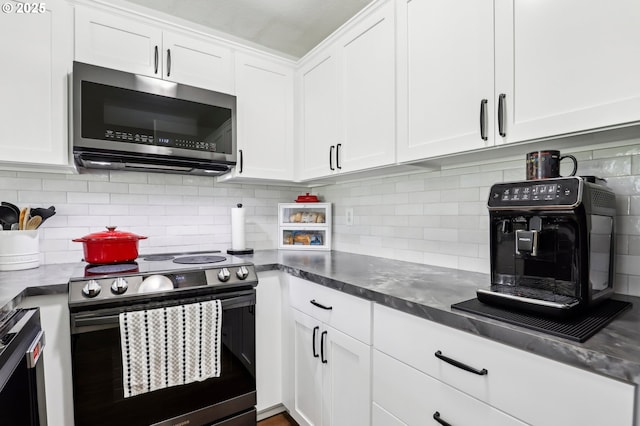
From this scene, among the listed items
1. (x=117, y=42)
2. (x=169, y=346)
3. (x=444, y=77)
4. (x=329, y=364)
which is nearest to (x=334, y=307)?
(x=329, y=364)

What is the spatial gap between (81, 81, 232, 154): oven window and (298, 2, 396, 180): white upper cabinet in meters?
0.56

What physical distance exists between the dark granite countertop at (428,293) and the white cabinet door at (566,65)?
0.59m

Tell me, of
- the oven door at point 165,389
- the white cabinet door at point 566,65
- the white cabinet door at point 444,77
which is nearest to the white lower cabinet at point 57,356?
the oven door at point 165,389

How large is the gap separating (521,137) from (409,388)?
36.7 inches

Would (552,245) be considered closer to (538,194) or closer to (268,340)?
(538,194)

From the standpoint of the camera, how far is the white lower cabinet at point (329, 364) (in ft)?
4.29

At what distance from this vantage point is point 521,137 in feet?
3.63

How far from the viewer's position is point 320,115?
210 centimetres

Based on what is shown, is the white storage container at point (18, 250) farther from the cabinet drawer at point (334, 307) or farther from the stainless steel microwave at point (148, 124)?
the cabinet drawer at point (334, 307)

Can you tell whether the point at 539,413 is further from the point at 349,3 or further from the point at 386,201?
the point at 349,3

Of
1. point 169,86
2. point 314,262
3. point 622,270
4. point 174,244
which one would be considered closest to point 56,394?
point 174,244

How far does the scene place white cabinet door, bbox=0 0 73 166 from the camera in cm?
149

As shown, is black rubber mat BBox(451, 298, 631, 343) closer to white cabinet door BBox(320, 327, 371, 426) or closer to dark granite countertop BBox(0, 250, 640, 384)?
dark granite countertop BBox(0, 250, 640, 384)

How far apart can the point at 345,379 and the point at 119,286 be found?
104 cm
